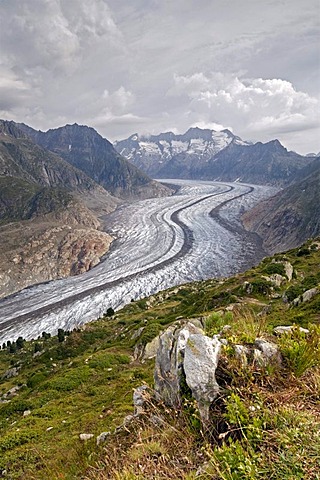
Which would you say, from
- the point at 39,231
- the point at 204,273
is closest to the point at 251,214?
the point at 204,273

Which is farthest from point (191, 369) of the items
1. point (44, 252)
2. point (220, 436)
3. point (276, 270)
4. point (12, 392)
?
point (44, 252)

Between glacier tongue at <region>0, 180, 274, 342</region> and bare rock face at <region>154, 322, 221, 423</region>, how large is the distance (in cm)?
7165

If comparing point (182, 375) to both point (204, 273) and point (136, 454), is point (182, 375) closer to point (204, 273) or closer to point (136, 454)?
point (136, 454)

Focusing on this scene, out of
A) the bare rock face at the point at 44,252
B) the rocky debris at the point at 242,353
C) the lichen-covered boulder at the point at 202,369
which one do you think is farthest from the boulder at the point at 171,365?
the bare rock face at the point at 44,252

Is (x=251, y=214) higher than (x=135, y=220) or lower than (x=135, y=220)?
lower

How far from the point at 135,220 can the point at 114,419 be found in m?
176

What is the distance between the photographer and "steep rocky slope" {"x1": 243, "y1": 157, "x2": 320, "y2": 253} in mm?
129625

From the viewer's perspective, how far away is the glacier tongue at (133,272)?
79.8m

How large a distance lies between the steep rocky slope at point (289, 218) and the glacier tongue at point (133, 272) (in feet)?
29.7

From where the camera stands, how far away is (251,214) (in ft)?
593

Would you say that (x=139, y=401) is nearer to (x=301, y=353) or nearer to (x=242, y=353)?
(x=242, y=353)

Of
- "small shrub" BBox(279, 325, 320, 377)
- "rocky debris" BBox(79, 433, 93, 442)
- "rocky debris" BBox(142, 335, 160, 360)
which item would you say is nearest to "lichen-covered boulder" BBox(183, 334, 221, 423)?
"small shrub" BBox(279, 325, 320, 377)

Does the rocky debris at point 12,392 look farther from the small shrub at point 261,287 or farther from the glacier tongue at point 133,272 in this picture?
the glacier tongue at point 133,272

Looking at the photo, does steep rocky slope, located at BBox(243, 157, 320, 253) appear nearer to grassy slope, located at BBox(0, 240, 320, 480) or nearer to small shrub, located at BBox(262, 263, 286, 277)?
small shrub, located at BBox(262, 263, 286, 277)
